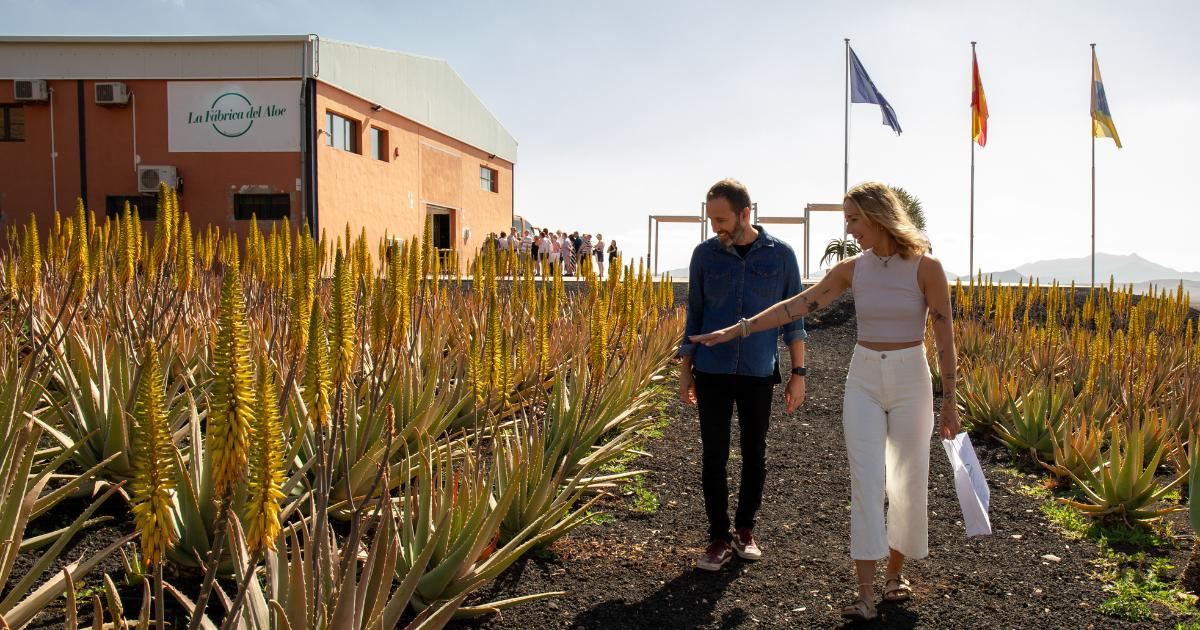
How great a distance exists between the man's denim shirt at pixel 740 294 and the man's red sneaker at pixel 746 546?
0.76 meters

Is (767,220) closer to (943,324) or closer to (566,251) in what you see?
(566,251)

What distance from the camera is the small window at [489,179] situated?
106 ft

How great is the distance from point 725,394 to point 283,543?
2124 millimetres

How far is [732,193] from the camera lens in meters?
3.67

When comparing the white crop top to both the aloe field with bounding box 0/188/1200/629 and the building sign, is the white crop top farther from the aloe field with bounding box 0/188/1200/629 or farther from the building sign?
the building sign

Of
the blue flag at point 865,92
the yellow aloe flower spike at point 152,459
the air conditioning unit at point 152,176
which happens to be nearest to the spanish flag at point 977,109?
the blue flag at point 865,92

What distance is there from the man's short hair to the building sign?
764 inches

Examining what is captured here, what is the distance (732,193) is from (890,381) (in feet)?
3.26

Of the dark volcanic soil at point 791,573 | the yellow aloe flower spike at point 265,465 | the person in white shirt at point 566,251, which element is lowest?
the dark volcanic soil at point 791,573

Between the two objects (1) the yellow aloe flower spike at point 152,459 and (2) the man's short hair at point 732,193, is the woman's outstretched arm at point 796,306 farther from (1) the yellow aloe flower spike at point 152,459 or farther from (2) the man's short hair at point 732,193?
(1) the yellow aloe flower spike at point 152,459

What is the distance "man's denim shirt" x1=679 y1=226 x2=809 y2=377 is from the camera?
3.78m

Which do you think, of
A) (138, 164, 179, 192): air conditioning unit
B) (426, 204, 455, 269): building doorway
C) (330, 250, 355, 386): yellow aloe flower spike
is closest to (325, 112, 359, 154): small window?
(138, 164, 179, 192): air conditioning unit

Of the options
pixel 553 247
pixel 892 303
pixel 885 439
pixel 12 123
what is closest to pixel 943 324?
pixel 892 303

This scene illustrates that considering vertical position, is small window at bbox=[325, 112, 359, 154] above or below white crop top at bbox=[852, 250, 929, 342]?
above
